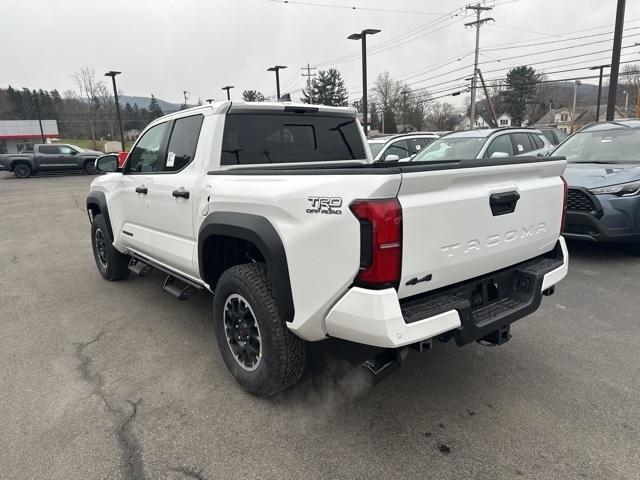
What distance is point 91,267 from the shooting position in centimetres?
659

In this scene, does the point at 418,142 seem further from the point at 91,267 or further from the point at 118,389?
the point at 118,389

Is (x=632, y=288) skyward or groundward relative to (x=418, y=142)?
groundward

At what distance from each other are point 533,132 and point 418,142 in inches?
136

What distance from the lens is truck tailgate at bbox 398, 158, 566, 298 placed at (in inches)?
87.4

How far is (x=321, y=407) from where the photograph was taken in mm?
2900

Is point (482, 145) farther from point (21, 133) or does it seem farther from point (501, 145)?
point (21, 133)

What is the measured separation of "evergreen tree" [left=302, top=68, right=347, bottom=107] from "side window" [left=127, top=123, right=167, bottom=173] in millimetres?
64582

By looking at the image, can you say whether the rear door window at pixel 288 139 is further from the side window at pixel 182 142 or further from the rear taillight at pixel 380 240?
the rear taillight at pixel 380 240

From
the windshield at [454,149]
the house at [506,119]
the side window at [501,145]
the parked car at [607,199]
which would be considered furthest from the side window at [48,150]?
the house at [506,119]

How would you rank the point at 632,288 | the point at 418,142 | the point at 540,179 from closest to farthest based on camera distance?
the point at 540,179 → the point at 632,288 → the point at 418,142

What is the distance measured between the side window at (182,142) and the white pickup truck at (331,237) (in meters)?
0.02

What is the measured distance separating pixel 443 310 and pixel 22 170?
2803 centimetres

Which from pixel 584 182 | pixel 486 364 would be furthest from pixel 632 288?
pixel 486 364

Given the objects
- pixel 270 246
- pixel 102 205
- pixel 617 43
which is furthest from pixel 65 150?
pixel 270 246
